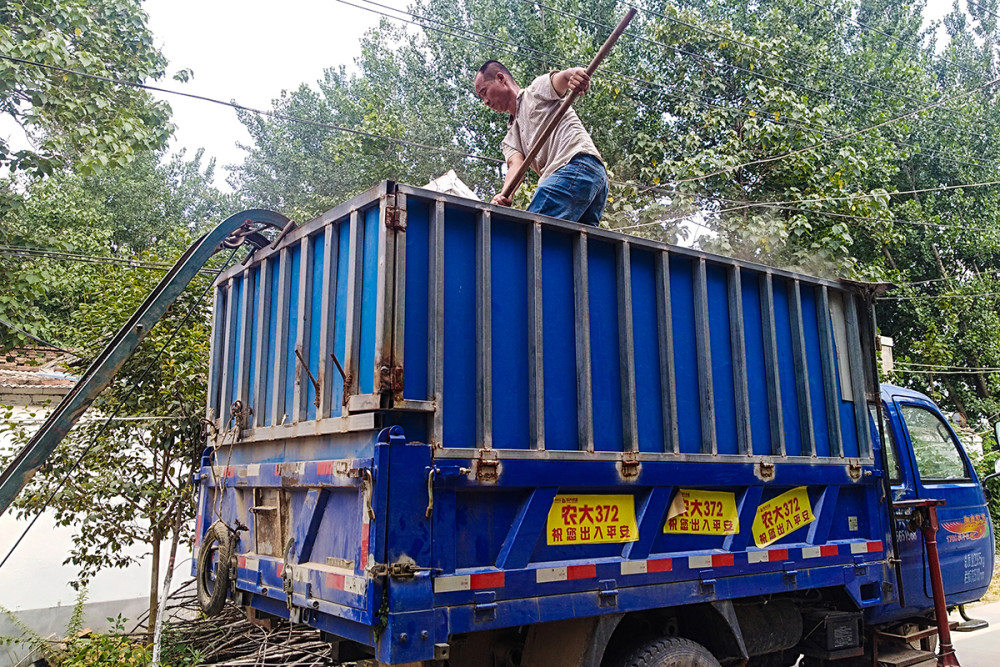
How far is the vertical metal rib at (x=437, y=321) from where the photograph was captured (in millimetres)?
3092

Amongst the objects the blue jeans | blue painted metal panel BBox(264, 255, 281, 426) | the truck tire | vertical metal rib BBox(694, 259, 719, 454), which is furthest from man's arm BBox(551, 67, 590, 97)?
the truck tire

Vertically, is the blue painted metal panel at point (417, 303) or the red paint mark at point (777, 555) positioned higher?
the blue painted metal panel at point (417, 303)

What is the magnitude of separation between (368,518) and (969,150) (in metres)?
19.8

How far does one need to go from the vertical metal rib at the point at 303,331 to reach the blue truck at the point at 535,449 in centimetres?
1

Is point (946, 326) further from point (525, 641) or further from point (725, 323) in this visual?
point (525, 641)

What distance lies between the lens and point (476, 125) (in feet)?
57.6

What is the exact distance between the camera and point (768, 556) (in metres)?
4.16

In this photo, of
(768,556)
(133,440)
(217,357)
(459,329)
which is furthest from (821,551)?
(133,440)

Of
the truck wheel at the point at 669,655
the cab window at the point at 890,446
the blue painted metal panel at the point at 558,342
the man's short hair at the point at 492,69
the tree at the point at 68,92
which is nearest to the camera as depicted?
the blue painted metal panel at the point at 558,342

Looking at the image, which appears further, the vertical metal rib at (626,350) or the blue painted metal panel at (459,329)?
the vertical metal rib at (626,350)

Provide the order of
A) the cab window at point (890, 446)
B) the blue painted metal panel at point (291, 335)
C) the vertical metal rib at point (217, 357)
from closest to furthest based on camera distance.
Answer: the blue painted metal panel at point (291, 335)
the vertical metal rib at point (217, 357)
the cab window at point (890, 446)

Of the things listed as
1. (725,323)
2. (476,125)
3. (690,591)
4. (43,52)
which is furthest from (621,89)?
(690,591)

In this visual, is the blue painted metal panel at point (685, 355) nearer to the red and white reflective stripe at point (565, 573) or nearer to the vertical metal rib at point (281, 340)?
the red and white reflective stripe at point (565, 573)

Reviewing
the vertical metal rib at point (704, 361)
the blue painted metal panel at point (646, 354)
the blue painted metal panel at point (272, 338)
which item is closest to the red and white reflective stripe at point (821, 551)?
the vertical metal rib at point (704, 361)
